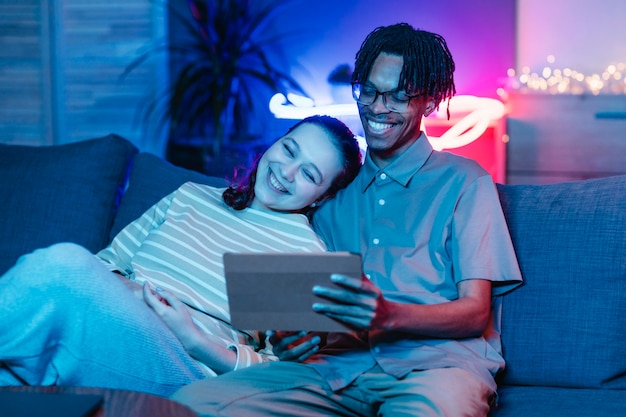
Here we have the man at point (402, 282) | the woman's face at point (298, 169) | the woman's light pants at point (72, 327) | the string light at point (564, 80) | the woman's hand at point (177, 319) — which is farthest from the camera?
the string light at point (564, 80)

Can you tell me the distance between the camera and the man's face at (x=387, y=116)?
1.89 metres

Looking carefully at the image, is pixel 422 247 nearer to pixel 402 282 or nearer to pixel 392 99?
pixel 402 282

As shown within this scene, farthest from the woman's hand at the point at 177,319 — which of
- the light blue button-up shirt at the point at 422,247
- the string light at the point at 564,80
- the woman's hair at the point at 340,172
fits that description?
the string light at the point at 564,80

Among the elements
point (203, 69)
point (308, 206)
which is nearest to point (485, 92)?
point (203, 69)

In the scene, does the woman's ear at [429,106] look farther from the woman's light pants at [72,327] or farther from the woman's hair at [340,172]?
the woman's light pants at [72,327]

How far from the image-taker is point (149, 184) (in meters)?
2.32

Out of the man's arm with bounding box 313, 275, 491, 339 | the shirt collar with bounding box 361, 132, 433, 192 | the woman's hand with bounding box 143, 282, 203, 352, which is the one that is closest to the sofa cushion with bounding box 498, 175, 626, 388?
the man's arm with bounding box 313, 275, 491, 339

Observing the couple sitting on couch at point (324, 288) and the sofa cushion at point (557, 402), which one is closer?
the couple sitting on couch at point (324, 288)

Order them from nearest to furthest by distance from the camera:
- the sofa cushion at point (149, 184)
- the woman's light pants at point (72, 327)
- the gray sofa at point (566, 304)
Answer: the woman's light pants at point (72, 327) < the gray sofa at point (566, 304) < the sofa cushion at point (149, 184)

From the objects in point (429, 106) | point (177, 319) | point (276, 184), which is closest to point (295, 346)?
point (177, 319)

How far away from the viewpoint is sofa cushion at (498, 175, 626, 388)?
183 centimetres

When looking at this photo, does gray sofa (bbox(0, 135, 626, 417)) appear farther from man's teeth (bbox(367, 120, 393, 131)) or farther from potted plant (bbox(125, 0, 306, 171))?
potted plant (bbox(125, 0, 306, 171))

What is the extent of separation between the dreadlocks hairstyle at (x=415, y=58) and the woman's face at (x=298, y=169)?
0.19 m

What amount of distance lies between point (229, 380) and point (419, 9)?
3.91 meters
